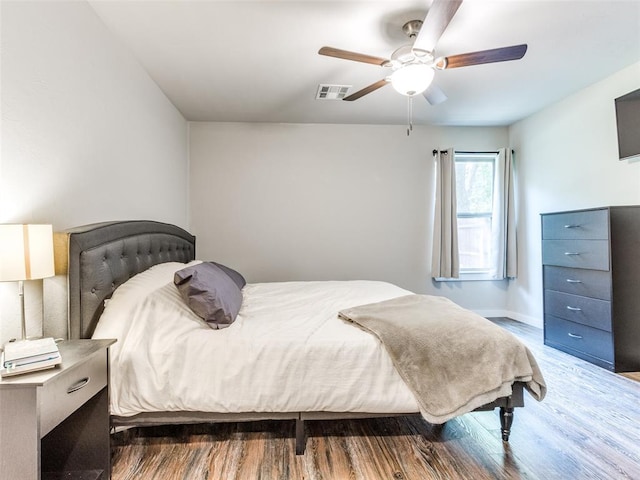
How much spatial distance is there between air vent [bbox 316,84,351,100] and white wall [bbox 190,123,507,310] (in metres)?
0.81

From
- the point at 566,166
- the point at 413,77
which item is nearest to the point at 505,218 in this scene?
the point at 566,166

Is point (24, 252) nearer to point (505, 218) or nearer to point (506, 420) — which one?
point (506, 420)

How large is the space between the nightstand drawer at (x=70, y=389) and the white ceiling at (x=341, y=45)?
2001 mm

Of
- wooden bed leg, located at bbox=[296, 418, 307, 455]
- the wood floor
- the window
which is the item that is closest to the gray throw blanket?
the wood floor

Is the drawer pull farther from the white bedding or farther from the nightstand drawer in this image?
the white bedding

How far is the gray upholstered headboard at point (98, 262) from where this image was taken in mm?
1513

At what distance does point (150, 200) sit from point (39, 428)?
6.94 ft

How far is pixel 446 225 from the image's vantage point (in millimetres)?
3990

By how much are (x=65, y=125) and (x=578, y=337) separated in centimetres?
409

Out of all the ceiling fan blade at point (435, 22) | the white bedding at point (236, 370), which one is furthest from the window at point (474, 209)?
the white bedding at point (236, 370)

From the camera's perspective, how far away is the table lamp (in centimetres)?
113

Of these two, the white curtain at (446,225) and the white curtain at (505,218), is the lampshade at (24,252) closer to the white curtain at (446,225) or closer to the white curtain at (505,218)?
the white curtain at (446,225)

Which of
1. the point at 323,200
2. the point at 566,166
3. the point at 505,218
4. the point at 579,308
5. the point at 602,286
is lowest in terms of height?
the point at 579,308

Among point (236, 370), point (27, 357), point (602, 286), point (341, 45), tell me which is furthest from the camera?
point (602, 286)
